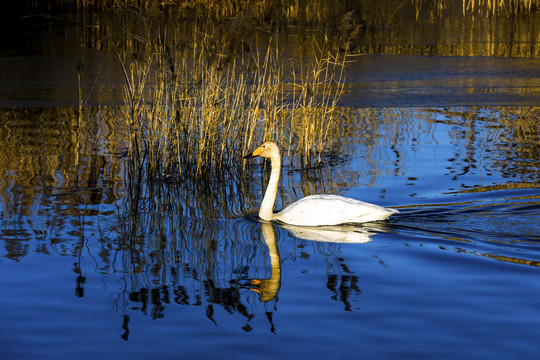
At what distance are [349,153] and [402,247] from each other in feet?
13.3

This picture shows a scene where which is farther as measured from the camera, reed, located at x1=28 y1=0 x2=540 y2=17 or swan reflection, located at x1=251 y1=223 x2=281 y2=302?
reed, located at x1=28 y1=0 x2=540 y2=17

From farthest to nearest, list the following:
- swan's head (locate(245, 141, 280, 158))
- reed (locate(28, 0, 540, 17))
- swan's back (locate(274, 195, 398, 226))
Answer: reed (locate(28, 0, 540, 17)) → swan's head (locate(245, 141, 280, 158)) → swan's back (locate(274, 195, 398, 226))

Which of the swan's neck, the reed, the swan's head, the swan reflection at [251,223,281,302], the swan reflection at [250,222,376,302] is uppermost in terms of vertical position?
the reed

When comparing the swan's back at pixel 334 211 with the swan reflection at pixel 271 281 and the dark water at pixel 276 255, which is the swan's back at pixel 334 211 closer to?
the dark water at pixel 276 255

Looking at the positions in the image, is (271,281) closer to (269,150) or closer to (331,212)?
(331,212)

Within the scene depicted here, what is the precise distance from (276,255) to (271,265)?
309mm

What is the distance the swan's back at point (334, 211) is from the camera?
7571mm

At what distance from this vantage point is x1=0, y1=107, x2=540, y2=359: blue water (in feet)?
16.8

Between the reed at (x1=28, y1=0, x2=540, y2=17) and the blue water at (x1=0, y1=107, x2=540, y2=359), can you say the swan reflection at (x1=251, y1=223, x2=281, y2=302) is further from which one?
the reed at (x1=28, y1=0, x2=540, y2=17)

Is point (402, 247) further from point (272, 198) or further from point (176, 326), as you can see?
point (176, 326)

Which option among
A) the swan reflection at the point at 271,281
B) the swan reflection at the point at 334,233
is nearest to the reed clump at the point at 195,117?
the swan reflection at the point at 334,233

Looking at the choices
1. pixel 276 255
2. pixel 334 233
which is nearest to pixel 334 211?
pixel 334 233

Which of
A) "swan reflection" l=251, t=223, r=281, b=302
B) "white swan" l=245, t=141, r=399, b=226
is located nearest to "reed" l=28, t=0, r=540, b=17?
"white swan" l=245, t=141, r=399, b=226

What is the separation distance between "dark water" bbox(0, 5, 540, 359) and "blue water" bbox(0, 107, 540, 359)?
19 mm
